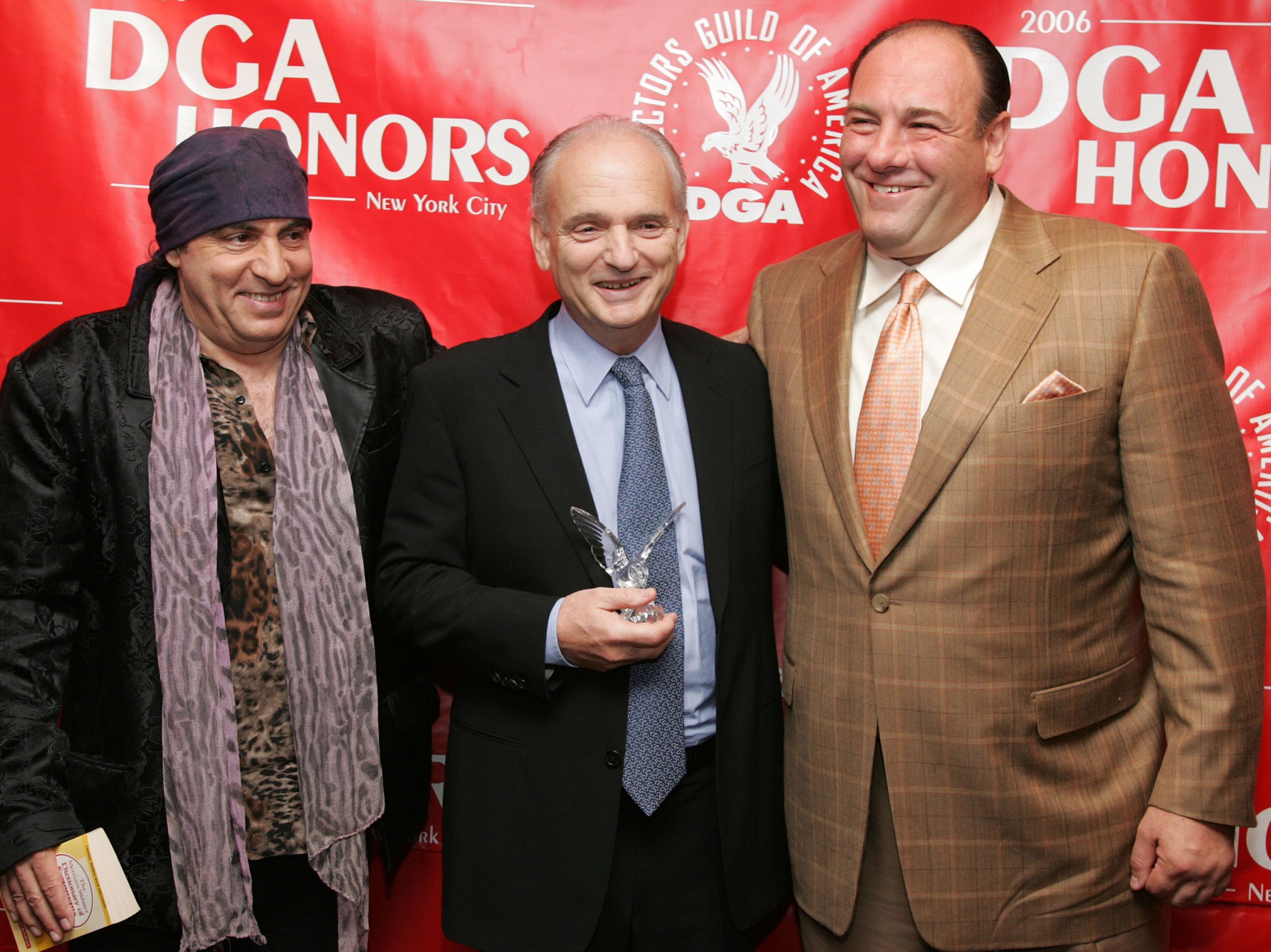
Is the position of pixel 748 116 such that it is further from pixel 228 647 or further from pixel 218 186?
pixel 228 647

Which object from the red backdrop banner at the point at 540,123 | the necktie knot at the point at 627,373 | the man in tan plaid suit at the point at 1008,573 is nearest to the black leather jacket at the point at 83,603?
the necktie knot at the point at 627,373

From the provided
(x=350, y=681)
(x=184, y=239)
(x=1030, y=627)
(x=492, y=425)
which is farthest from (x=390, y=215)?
(x=1030, y=627)

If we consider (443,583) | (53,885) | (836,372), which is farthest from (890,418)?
(53,885)

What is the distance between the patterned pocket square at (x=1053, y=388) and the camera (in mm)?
1581

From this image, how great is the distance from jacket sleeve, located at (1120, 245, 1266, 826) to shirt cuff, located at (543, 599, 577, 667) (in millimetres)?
926

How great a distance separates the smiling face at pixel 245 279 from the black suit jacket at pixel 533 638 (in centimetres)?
29

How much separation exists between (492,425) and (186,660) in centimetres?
66

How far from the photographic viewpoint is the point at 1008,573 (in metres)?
1.59

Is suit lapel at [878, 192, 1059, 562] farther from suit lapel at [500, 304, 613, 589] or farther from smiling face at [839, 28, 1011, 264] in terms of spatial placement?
suit lapel at [500, 304, 613, 589]

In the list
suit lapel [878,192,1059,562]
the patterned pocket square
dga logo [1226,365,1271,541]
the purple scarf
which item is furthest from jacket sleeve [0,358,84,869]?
dga logo [1226,365,1271,541]

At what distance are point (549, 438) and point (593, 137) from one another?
53 cm

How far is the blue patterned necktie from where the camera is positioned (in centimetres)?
168

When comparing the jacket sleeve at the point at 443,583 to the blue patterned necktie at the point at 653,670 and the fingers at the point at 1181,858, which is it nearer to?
the blue patterned necktie at the point at 653,670

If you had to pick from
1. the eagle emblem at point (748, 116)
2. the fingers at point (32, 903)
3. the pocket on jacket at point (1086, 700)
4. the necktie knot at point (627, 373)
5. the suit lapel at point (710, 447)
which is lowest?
the fingers at point (32, 903)
